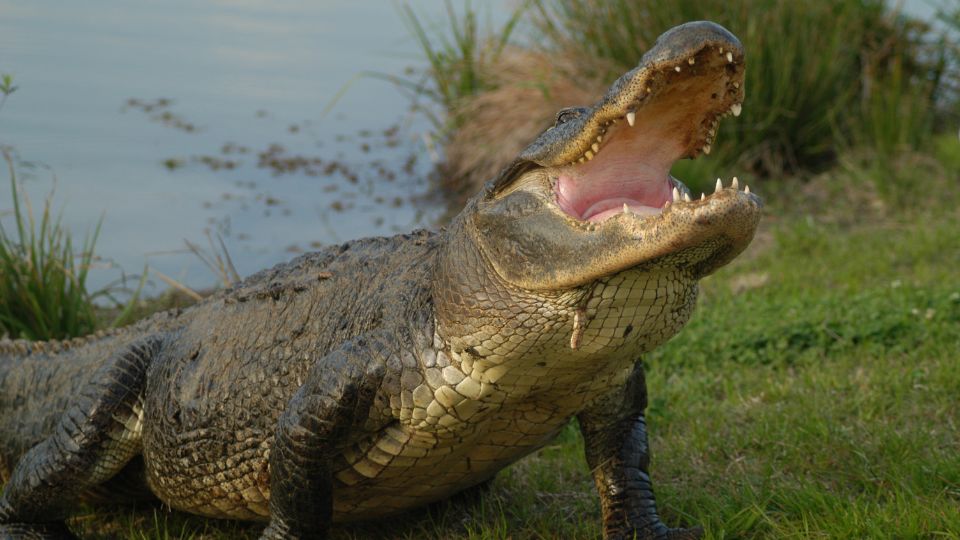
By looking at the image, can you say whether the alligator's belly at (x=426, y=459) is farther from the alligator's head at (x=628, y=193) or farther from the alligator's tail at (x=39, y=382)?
the alligator's tail at (x=39, y=382)

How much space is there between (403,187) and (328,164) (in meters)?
1.11

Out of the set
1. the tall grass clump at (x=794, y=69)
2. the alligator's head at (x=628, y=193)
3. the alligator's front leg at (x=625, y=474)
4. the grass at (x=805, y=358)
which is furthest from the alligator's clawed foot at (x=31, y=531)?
the tall grass clump at (x=794, y=69)

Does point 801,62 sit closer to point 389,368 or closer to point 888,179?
point 888,179

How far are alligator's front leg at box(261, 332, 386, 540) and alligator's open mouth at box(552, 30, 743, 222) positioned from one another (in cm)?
78

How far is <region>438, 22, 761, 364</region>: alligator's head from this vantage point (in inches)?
91.7

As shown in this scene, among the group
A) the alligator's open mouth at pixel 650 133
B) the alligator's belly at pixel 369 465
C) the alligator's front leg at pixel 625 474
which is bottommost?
the alligator's front leg at pixel 625 474

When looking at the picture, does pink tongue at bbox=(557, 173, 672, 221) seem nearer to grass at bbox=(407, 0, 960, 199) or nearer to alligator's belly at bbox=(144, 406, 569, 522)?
alligator's belly at bbox=(144, 406, 569, 522)

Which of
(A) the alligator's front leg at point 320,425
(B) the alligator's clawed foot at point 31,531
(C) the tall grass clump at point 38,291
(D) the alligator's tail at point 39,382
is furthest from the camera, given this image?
(C) the tall grass clump at point 38,291

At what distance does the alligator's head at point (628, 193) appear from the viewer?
2.33 metres

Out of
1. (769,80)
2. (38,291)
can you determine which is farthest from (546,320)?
(769,80)

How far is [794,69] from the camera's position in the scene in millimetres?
9641

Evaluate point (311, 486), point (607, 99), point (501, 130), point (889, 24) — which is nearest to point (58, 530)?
point (311, 486)

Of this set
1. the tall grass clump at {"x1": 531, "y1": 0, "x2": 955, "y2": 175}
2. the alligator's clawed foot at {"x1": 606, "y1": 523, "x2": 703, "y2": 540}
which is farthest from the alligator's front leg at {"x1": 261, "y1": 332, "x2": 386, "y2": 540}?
the tall grass clump at {"x1": 531, "y1": 0, "x2": 955, "y2": 175}

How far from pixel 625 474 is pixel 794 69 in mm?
7060
